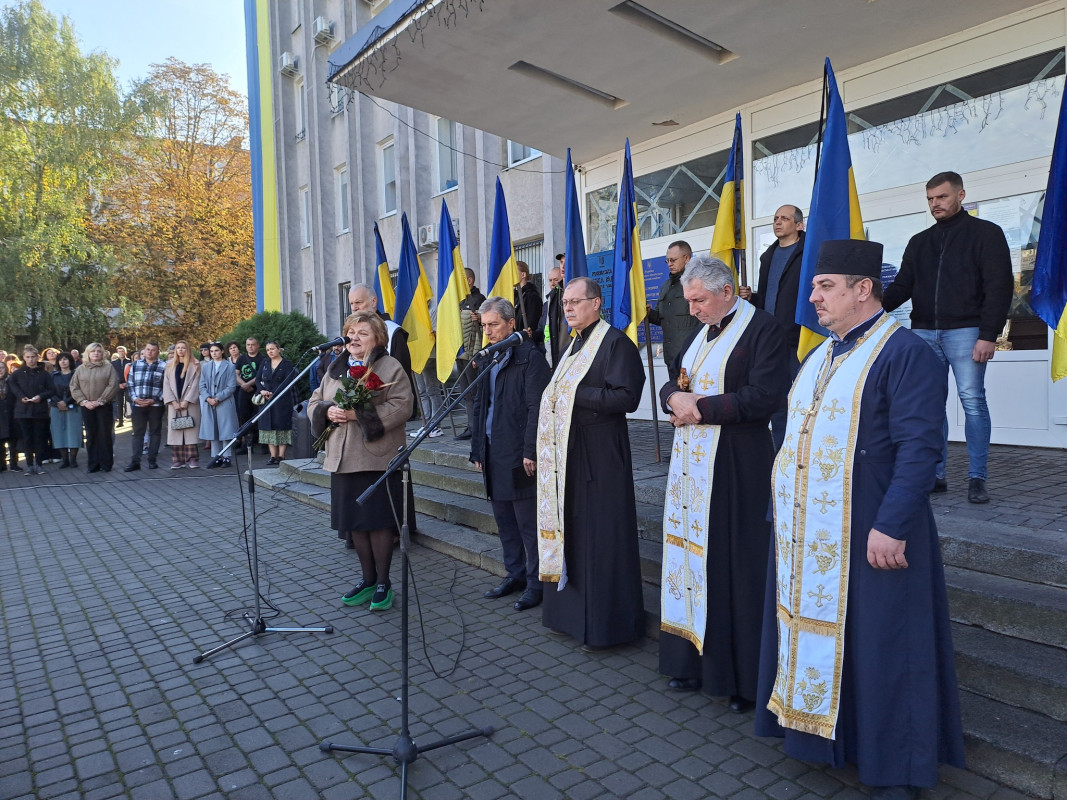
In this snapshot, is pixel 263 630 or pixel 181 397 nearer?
pixel 263 630

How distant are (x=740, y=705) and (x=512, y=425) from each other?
2302mm

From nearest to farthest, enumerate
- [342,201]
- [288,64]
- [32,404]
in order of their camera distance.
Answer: [32,404]
[342,201]
[288,64]

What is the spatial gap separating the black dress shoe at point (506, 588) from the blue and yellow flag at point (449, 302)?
3510mm

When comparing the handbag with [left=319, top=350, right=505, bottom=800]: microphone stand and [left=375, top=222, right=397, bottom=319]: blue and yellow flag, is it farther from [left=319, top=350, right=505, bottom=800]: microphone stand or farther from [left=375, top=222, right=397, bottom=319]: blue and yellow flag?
[left=319, top=350, right=505, bottom=800]: microphone stand

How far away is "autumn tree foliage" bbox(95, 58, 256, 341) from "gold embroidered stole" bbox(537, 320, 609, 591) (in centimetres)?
2687

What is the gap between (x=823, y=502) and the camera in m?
2.92

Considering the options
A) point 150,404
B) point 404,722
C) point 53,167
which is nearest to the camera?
point 404,722

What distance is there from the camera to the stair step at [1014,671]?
311cm

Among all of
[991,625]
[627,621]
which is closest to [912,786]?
[991,625]

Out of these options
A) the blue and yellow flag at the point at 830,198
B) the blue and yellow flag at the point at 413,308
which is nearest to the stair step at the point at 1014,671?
the blue and yellow flag at the point at 830,198

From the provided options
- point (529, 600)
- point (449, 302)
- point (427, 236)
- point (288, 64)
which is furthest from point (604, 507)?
point (288, 64)

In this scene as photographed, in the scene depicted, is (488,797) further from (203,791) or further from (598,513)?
(598,513)

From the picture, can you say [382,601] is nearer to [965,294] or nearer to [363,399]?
[363,399]

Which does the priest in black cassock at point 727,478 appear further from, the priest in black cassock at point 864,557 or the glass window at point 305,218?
the glass window at point 305,218
